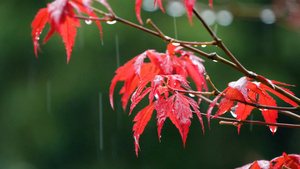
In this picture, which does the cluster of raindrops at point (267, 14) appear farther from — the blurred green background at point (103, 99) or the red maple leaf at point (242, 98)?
the red maple leaf at point (242, 98)

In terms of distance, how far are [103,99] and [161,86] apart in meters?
3.29

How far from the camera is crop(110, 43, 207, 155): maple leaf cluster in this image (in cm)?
68

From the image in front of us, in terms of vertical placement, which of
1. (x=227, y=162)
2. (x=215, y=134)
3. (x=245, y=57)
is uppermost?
(x=245, y=57)

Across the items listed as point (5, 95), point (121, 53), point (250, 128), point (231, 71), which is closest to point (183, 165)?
point (250, 128)

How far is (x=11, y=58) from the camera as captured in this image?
433cm

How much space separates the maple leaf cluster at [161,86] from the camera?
68 cm

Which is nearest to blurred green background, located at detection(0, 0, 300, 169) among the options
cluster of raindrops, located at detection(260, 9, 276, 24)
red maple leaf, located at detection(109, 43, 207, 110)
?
cluster of raindrops, located at detection(260, 9, 276, 24)

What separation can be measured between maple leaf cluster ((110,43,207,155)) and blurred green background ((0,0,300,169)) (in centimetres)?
296

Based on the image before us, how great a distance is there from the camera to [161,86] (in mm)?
735

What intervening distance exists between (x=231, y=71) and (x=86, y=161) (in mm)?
1931

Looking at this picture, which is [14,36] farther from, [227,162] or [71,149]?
[227,162]

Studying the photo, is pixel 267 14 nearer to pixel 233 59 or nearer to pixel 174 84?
pixel 174 84

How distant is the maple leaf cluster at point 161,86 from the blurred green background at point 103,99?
9.72 ft

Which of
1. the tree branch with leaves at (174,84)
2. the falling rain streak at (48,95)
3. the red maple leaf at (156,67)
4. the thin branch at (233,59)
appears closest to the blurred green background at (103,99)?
the falling rain streak at (48,95)
